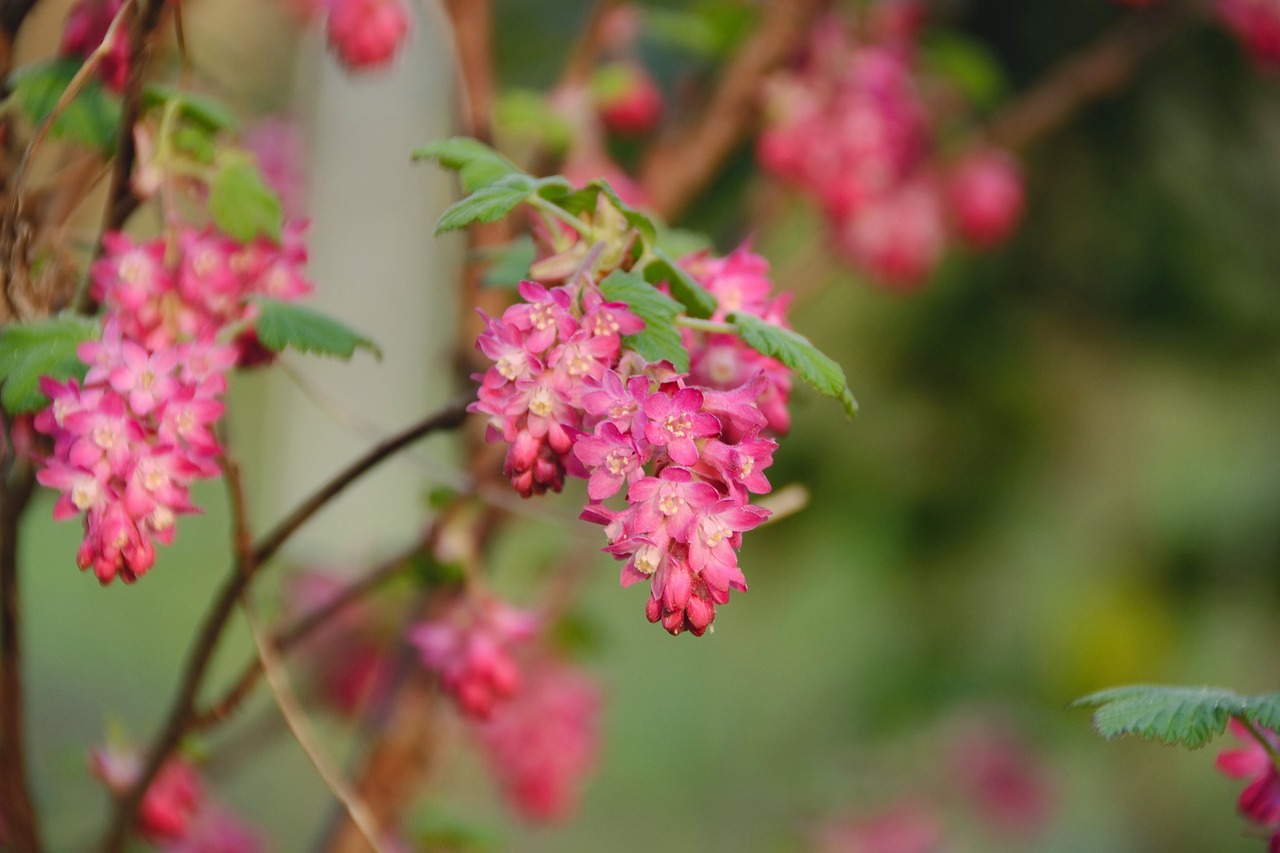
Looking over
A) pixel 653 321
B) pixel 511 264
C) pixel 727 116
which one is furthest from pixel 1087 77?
pixel 653 321

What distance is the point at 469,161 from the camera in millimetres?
628

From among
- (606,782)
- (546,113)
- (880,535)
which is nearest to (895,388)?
(880,535)

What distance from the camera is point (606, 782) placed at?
14.8 feet

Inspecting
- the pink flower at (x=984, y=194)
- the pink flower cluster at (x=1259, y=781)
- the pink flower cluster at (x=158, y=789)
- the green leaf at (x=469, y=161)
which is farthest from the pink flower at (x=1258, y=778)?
the pink flower at (x=984, y=194)

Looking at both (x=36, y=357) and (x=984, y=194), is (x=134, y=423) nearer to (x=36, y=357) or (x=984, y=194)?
(x=36, y=357)

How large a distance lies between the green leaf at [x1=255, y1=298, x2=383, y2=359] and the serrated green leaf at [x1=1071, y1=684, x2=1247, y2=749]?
0.44 meters

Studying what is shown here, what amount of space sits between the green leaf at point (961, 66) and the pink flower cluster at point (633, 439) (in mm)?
1064

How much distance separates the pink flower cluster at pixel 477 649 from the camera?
3.16ft

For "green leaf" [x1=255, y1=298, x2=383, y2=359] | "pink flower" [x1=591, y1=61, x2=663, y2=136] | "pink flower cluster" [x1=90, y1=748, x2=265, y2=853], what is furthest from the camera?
"pink flower" [x1=591, y1=61, x2=663, y2=136]

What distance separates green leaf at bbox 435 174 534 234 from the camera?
55 cm

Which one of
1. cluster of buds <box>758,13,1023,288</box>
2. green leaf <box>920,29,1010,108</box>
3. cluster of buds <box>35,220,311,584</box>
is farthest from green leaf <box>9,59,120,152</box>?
green leaf <box>920,29,1010,108</box>

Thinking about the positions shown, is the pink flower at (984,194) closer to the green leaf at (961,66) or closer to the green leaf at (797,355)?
the green leaf at (961,66)

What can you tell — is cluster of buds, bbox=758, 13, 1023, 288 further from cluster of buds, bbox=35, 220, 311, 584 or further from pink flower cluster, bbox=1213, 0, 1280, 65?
cluster of buds, bbox=35, 220, 311, 584

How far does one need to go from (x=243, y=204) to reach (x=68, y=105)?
14 cm
